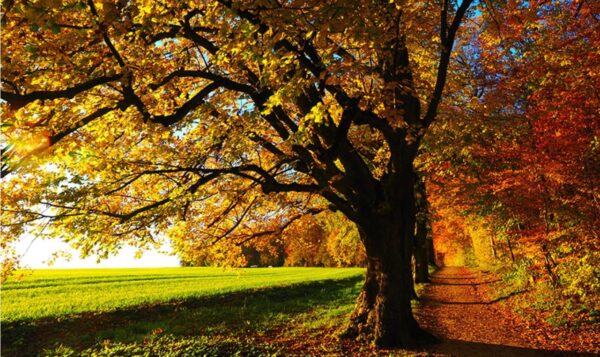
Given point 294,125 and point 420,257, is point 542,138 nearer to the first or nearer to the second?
point 294,125

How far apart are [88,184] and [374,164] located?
36.6 feet

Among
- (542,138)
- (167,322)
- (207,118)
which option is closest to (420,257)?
(542,138)

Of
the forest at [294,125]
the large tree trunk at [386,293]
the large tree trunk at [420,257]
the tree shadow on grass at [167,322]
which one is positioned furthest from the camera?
the large tree trunk at [420,257]

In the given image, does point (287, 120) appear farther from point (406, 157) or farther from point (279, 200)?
point (279, 200)

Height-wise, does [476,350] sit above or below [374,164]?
below

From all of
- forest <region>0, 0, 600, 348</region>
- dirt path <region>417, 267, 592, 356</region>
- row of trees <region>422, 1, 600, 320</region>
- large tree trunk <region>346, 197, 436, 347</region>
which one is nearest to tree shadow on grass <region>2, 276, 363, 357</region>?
forest <region>0, 0, 600, 348</region>

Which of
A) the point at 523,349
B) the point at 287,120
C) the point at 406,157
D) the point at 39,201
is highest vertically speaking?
the point at 287,120

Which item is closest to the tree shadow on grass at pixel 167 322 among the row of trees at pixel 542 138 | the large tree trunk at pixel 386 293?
the large tree trunk at pixel 386 293

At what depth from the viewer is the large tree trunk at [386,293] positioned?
36.2 ft

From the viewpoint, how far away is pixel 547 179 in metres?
15.2

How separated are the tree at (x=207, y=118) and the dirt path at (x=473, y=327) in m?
1.38

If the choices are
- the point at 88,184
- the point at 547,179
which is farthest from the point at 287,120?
the point at 547,179

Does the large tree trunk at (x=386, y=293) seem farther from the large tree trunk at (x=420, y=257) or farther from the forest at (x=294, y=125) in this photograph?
the large tree trunk at (x=420, y=257)

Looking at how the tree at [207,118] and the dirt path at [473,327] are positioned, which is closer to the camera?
the tree at [207,118]
